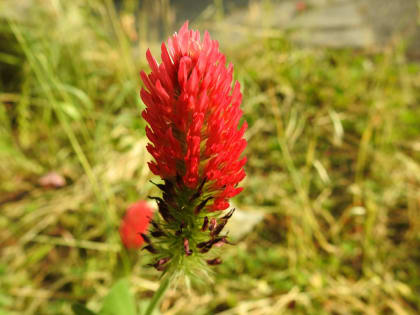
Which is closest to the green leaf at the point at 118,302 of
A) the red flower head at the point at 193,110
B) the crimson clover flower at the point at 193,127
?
the crimson clover flower at the point at 193,127

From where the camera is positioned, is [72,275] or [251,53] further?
[251,53]

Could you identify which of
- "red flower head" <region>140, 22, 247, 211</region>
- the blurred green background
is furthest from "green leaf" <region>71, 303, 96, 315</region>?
the blurred green background

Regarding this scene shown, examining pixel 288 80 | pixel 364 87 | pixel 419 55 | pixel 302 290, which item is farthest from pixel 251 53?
pixel 302 290

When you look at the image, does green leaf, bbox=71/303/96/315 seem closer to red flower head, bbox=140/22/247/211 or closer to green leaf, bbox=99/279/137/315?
green leaf, bbox=99/279/137/315

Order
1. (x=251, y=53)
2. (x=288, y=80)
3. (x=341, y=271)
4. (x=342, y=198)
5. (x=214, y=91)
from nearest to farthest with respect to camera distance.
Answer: (x=214, y=91)
(x=341, y=271)
(x=342, y=198)
(x=288, y=80)
(x=251, y=53)

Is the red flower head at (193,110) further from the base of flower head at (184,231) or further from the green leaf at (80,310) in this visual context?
the green leaf at (80,310)

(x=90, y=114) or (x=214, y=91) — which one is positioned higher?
(x=90, y=114)

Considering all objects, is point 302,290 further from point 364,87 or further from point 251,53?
point 251,53

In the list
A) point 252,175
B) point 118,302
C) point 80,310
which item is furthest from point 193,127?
point 252,175
